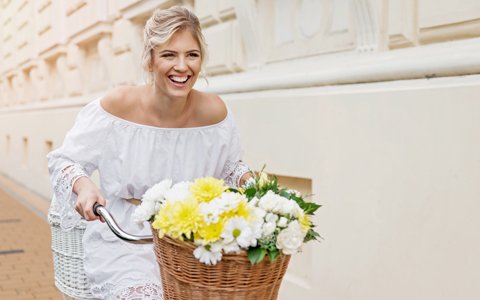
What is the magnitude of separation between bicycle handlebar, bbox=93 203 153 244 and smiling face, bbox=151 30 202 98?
0.52 m

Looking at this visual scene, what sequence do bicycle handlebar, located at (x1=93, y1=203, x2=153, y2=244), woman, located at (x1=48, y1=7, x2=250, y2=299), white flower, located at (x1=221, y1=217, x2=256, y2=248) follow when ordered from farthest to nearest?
woman, located at (x1=48, y1=7, x2=250, y2=299), bicycle handlebar, located at (x1=93, y1=203, x2=153, y2=244), white flower, located at (x1=221, y1=217, x2=256, y2=248)

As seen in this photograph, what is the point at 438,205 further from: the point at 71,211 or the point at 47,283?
the point at 47,283

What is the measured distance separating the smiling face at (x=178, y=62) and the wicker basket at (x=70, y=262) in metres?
0.72

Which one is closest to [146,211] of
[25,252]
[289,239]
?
[289,239]

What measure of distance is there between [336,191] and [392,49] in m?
0.84

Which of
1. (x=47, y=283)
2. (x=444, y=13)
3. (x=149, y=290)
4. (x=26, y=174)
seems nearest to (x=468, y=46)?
(x=444, y=13)

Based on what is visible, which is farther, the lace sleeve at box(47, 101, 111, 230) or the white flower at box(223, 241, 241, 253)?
the lace sleeve at box(47, 101, 111, 230)

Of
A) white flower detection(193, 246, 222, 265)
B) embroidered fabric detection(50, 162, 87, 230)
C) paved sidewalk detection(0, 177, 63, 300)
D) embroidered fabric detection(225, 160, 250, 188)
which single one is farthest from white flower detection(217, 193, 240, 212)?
paved sidewalk detection(0, 177, 63, 300)

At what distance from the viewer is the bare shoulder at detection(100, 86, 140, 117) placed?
280 cm

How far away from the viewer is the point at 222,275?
1750 millimetres

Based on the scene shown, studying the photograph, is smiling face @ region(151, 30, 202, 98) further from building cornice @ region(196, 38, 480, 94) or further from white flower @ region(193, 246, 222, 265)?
building cornice @ region(196, 38, 480, 94)

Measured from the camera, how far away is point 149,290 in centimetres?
246

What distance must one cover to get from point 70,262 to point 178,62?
0.92 meters

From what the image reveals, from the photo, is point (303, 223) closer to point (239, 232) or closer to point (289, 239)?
point (289, 239)
